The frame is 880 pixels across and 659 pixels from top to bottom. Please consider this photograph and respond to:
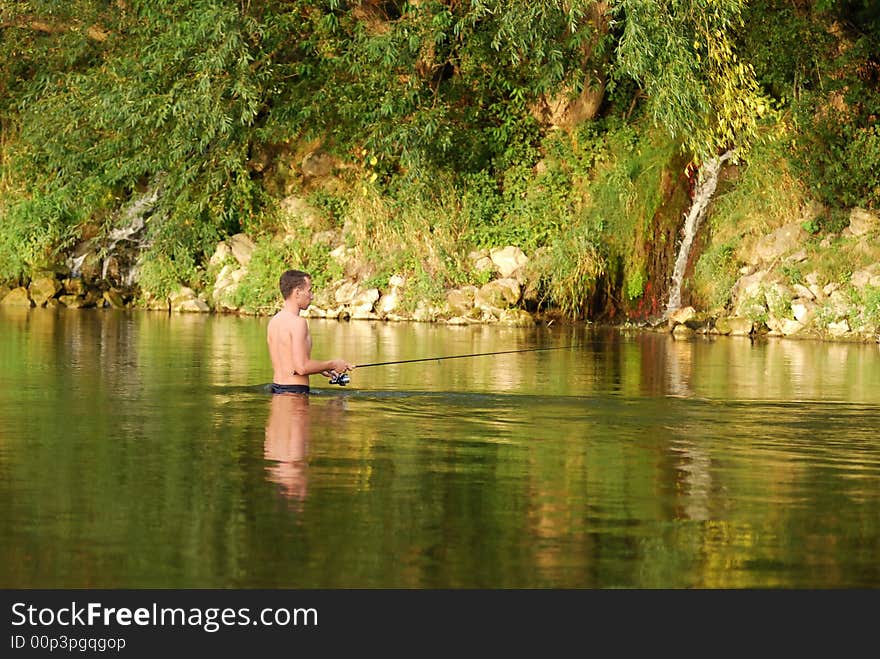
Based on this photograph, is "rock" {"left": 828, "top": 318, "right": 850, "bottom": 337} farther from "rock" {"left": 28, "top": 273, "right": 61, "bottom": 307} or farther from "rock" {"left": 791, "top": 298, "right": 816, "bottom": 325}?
"rock" {"left": 28, "top": 273, "right": 61, "bottom": 307}

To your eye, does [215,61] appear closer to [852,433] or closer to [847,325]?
[847,325]

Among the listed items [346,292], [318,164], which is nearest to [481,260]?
[346,292]

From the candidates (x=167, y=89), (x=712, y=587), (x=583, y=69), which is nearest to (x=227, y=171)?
(x=167, y=89)

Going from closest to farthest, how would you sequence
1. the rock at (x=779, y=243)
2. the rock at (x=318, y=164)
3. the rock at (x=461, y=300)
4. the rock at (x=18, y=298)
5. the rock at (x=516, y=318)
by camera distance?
1. the rock at (x=779, y=243)
2. the rock at (x=516, y=318)
3. the rock at (x=461, y=300)
4. the rock at (x=318, y=164)
5. the rock at (x=18, y=298)

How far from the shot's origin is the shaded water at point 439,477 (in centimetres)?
721

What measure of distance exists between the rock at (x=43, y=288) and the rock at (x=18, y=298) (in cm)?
11

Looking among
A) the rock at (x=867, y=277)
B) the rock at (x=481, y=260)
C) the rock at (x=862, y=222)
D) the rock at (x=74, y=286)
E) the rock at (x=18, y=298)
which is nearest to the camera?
the rock at (x=867, y=277)

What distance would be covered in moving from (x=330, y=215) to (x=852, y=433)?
22.3 m

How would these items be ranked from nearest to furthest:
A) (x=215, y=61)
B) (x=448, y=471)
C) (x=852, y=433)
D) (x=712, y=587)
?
1. (x=712, y=587)
2. (x=448, y=471)
3. (x=852, y=433)
4. (x=215, y=61)

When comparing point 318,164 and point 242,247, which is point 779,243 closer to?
point 318,164

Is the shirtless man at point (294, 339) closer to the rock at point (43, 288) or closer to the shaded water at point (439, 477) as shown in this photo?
the shaded water at point (439, 477)

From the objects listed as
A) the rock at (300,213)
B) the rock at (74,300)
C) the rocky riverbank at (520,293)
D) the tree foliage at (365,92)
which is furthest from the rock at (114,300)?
the rock at (300,213)

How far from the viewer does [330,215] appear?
111 feet

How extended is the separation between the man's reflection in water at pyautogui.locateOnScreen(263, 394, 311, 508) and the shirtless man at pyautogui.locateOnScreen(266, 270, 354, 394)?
0.23 metres
